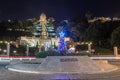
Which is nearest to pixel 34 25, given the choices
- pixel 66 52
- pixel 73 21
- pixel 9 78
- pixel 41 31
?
pixel 41 31

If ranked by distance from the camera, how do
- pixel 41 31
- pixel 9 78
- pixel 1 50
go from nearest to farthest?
pixel 9 78
pixel 1 50
pixel 41 31

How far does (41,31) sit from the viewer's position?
95.6 meters

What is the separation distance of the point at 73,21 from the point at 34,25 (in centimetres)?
1341

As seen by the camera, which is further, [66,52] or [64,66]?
[66,52]

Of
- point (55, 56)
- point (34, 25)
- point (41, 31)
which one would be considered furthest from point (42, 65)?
point (34, 25)

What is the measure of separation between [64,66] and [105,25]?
2475 inches

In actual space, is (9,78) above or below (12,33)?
below

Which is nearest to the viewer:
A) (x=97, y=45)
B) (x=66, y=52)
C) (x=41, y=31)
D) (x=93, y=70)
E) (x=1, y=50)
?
(x=93, y=70)

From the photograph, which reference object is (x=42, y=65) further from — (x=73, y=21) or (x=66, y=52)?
(x=73, y=21)

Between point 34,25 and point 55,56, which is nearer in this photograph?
point 55,56

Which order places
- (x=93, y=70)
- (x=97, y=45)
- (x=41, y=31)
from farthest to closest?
(x=41, y=31) → (x=97, y=45) → (x=93, y=70)

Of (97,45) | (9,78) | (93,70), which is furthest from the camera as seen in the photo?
(97,45)

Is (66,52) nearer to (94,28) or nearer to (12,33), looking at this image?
(94,28)

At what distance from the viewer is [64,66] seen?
24.2 m
